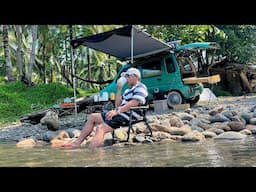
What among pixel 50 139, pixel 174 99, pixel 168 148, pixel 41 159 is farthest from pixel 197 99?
pixel 41 159

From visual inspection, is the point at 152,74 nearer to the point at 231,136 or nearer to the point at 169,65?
the point at 169,65

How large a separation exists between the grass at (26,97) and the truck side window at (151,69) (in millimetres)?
1961

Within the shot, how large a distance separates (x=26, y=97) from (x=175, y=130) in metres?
5.55

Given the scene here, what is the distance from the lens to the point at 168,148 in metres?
4.43

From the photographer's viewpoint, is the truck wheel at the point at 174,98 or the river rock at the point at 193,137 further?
the truck wheel at the point at 174,98

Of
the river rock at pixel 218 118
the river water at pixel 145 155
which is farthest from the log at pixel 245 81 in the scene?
the river water at pixel 145 155

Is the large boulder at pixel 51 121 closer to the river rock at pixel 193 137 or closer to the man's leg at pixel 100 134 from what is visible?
the man's leg at pixel 100 134

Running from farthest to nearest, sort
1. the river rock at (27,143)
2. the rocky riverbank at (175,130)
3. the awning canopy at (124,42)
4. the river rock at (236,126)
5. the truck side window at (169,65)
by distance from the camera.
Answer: the truck side window at (169,65) < the awning canopy at (124,42) < the river rock at (236,126) < the river rock at (27,143) < the rocky riverbank at (175,130)

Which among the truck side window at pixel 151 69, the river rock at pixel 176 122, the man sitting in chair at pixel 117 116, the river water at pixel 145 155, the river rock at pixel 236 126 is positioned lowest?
the river water at pixel 145 155

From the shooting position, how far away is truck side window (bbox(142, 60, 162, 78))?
835cm

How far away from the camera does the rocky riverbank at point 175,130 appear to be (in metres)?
5.17

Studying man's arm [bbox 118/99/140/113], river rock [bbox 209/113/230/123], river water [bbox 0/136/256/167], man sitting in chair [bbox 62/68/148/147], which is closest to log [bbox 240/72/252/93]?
river rock [bbox 209/113/230/123]
